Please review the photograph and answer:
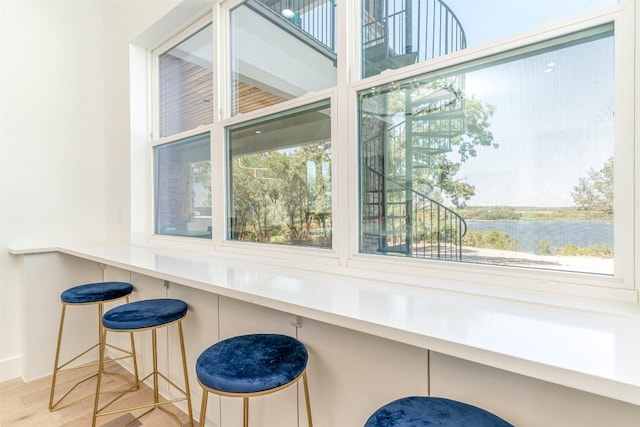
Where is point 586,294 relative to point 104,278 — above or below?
above

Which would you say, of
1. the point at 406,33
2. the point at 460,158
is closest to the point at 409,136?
the point at 460,158

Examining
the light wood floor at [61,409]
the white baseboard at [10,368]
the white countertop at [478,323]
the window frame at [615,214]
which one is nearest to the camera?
the white countertop at [478,323]

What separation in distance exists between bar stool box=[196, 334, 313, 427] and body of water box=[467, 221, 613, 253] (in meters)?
0.90

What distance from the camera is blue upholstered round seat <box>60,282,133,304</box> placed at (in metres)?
2.02

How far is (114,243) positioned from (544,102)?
3.30 meters

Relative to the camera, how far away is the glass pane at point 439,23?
113 centimetres

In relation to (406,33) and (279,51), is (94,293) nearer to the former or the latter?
(279,51)

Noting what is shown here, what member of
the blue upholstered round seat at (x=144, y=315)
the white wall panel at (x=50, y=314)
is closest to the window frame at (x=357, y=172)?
the blue upholstered round seat at (x=144, y=315)

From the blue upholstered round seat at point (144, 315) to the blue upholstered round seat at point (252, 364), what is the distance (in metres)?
0.55

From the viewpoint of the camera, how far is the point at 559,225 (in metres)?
1.09

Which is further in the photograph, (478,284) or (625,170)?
(478,284)

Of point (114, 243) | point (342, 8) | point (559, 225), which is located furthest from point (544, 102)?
point (114, 243)

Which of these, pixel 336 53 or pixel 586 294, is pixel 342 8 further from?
pixel 586 294

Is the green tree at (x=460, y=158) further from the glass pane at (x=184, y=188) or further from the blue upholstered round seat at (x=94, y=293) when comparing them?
the blue upholstered round seat at (x=94, y=293)
